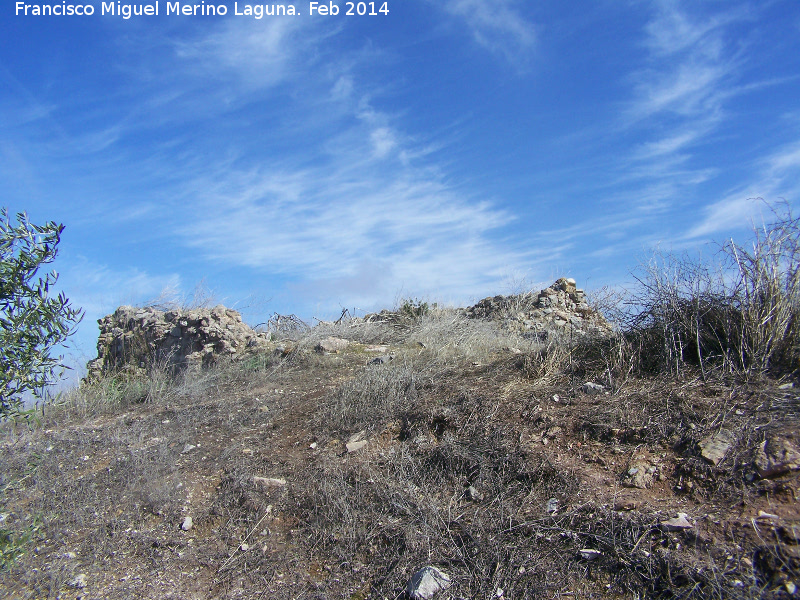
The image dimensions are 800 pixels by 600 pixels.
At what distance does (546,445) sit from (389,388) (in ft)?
7.12

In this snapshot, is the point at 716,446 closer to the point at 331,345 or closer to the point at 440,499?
the point at 440,499

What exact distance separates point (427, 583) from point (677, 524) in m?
1.59

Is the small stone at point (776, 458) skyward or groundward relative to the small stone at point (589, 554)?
skyward

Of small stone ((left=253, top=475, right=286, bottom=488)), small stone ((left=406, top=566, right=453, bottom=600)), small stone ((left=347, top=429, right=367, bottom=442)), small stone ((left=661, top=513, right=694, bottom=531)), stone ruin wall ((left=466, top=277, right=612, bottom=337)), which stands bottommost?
small stone ((left=406, top=566, right=453, bottom=600))

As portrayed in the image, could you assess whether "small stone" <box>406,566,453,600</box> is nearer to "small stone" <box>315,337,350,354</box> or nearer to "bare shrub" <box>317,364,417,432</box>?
"bare shrub" <box>317,364,417,432</box>

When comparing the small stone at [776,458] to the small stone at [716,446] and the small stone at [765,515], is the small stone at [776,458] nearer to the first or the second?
the small stone at [716,446]

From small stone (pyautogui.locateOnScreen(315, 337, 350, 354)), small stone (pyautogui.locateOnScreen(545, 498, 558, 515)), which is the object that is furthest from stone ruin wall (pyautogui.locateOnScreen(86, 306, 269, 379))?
small stone (pyautogui.locateOnScreen(545, 498, 558, 515))

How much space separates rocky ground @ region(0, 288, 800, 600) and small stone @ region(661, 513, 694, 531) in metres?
0.01

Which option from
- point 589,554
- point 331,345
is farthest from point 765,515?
point 331,345

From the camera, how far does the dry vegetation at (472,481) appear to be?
343 centimetres

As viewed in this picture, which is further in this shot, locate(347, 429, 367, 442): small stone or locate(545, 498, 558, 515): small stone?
locate(347, 429, 367, 442): small stone

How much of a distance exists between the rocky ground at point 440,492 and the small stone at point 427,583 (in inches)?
0.7

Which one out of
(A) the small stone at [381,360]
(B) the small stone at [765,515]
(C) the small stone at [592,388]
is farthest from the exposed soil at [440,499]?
(A) the small stone at [381,360]

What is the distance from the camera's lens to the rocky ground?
134 inches
